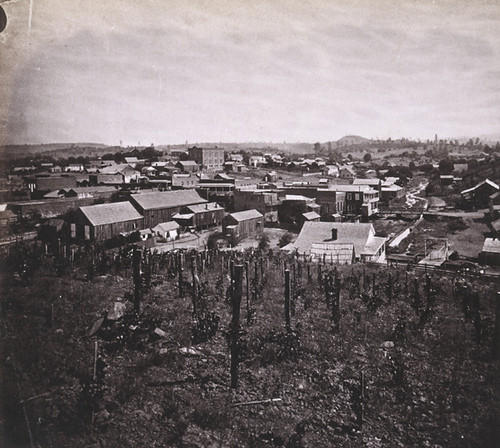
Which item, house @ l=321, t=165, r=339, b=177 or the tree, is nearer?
the tree

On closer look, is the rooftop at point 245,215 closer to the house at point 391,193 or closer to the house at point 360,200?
the house at point 360,200

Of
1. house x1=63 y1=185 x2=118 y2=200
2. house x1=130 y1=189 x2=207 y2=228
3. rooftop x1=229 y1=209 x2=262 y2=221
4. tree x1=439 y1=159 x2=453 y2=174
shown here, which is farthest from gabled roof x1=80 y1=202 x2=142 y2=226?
tree x1=439 y1=159 x2=453 y2=174

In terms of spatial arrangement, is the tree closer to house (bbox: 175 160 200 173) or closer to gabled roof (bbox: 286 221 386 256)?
gabled roof (bbox: 286 221 386 256)

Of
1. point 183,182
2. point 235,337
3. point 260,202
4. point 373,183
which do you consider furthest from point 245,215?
point 235,337

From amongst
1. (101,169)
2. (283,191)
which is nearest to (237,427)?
(283,191)

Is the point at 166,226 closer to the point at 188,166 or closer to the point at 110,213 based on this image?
the point at 110,213

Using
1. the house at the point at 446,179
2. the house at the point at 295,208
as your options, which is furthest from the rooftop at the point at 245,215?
the house at the point at 446,179
